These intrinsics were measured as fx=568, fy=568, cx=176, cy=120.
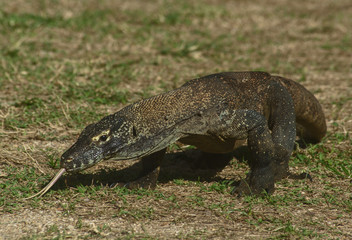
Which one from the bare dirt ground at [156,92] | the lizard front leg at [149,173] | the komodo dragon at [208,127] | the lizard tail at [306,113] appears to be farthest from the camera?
the lizard tail at [306,113]

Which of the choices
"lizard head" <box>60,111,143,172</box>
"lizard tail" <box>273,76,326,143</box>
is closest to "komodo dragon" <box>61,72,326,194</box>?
"lizard head" <box>60,111,143,172</box>

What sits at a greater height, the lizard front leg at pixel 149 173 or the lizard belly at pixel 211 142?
the lizard belly at pixel 211 142

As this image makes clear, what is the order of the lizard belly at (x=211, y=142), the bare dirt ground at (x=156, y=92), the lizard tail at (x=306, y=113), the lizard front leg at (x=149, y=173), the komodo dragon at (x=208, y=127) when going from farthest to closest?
the lizard tail at (x=306, y=113)
the lizard front leg at (x=149, y=173)
the lizard belly at (x=211, y=142)
the komodo dragon at (x=208, y=127)
the bare dirt ground at (x=156, y=92)

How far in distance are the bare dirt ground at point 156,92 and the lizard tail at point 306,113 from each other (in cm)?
18

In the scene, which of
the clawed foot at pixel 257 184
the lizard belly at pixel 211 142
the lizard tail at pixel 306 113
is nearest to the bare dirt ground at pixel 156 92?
the clawed foot at pixel 257 184

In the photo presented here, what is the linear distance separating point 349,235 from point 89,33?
6.47 m

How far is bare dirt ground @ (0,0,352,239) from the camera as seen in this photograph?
406 cm

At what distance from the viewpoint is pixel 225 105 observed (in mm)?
4516

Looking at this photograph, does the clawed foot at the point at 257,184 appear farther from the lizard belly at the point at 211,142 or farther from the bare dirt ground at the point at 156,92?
the lizard belly at the point at 211,142

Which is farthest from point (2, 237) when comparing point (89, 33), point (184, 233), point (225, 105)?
point (89, 33)

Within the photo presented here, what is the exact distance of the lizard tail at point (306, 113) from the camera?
5254 mm

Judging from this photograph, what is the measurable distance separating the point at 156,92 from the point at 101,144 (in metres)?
2.91

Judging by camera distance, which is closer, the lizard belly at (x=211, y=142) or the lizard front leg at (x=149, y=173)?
the lizard belly at (x=211, y=142)

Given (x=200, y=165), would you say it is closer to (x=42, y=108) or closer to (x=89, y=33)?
(x=42, y=108)
